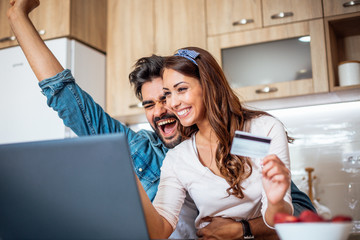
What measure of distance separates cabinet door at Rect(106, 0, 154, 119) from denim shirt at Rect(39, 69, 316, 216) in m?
0.99

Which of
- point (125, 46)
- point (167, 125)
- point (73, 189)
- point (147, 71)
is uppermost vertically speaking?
point (125, 46)

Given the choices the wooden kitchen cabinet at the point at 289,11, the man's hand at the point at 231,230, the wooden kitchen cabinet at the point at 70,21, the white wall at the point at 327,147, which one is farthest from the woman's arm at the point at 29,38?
the white wall at the point at 327,147

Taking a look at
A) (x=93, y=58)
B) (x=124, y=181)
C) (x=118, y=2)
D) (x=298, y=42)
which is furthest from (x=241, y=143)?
(x=118, y=2)

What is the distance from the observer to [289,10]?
2.42m

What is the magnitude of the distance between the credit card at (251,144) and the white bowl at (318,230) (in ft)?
0.44

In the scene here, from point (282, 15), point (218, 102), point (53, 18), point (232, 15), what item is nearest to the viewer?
point (218, 102)

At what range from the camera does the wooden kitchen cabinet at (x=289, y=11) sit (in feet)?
7.75

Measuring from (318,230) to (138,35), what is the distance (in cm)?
238

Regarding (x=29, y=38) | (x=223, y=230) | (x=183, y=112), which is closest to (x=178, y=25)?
(x=183, y=112)

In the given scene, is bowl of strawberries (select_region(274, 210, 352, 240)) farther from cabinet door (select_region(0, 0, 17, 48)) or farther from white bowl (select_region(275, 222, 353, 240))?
cabinet door (select_region(0, 0, 17, 48))

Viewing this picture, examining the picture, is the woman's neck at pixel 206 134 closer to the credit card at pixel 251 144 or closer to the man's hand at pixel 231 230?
the man's hand at pixel 231 230

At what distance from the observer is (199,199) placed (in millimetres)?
1318

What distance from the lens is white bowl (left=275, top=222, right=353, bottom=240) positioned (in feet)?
2.06

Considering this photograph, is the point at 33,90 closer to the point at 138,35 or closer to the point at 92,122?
the point at 138,35
